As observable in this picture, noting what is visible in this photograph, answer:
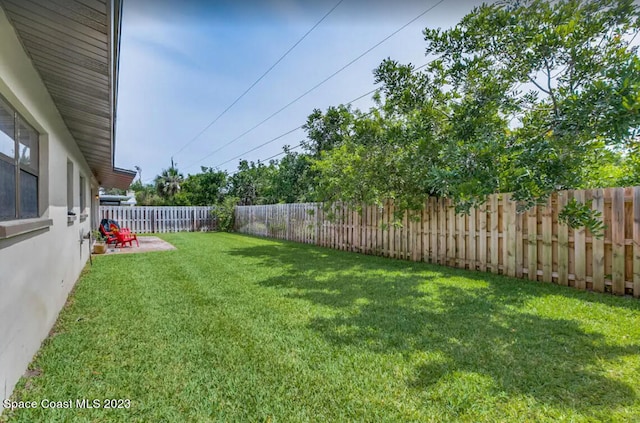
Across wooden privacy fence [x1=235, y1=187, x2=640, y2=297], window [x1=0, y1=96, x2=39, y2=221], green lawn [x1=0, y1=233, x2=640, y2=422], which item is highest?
window [x1=0, y1=96, x2=39, y2=221]

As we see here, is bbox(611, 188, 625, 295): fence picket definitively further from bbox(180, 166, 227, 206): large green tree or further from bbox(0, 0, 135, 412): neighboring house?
bbox(180, 166, 227, 206): large green tree

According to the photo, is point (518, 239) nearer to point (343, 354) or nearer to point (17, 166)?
point (343, 354)

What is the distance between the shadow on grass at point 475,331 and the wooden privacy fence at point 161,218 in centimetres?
1487

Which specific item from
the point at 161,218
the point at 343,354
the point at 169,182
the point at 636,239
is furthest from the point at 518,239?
the point at 169,182

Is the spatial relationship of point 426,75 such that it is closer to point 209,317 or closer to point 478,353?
point 478,353

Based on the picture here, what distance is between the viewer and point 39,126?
10.3ft

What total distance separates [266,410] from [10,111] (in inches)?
125

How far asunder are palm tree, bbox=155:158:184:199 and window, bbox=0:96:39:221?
32.3m

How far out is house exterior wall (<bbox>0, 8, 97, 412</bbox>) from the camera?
6.89 feet

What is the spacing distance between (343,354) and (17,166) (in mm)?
3350

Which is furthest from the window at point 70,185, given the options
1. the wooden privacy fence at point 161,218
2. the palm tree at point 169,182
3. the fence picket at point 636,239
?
the palm tree at point 169,182

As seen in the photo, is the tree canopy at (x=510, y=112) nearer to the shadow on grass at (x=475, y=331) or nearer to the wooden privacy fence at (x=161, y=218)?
the shadow on grass at (x=475, y=331)

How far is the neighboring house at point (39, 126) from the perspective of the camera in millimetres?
2029

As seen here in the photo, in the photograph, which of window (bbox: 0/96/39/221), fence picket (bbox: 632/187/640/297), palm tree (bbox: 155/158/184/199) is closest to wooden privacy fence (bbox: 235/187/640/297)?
fence picket (bbox: 632/187/640/297)
